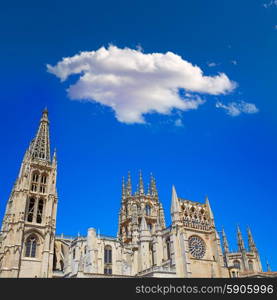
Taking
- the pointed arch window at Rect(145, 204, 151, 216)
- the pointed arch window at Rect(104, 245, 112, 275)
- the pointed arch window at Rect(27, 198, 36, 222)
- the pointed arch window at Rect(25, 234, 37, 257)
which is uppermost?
the pointed arch window at Rect(145, 204, 151, 216)

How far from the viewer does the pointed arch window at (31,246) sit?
5334cm

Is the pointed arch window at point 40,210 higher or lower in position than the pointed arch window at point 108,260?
higher

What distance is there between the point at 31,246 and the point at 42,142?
2370cm

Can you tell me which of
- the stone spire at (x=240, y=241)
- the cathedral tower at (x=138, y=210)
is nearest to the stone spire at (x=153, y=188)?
the cathedral tower at (x=138, y=210)

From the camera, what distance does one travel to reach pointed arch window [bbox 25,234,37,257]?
2100 inches

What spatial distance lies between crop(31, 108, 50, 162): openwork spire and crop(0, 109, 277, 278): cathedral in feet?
1.99

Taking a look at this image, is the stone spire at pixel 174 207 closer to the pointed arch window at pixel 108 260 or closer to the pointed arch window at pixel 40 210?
the pointed arch window at pixel 108 260

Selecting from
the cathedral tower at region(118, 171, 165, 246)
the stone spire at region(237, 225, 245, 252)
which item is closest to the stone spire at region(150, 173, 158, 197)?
the cathedral tower at region(118, 171, 165, 246)

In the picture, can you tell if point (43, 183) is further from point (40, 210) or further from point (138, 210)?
point (138, 210)

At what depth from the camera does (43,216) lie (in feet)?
190

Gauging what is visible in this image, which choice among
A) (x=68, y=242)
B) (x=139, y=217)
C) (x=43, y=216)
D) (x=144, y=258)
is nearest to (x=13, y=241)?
(x=43, y=216)

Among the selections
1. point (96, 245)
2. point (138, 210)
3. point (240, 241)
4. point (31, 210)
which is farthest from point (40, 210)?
point (240, 241)

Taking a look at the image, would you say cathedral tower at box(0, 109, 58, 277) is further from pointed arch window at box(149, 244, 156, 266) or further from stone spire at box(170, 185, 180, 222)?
stone spire at box(170, 185, 180, 222)
